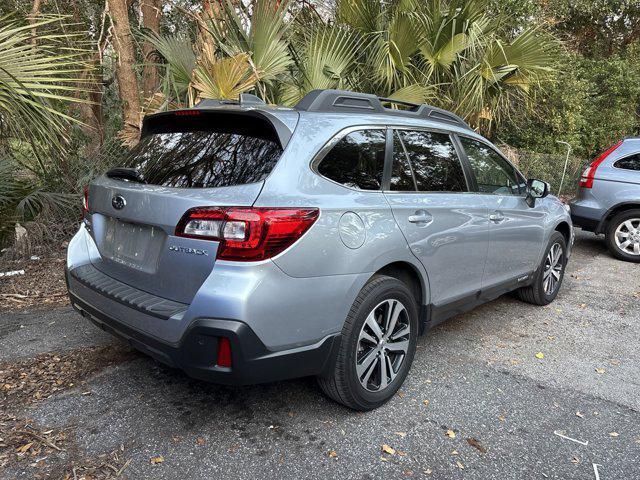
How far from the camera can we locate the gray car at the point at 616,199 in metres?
6.82

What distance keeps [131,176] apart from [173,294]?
78 cm

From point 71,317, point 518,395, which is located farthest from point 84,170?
point 518,395

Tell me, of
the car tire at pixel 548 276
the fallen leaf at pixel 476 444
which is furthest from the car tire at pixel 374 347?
the car tire at pixel 548 276

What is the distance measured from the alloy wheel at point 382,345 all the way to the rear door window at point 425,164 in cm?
→ 75

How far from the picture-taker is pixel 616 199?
6887 mm

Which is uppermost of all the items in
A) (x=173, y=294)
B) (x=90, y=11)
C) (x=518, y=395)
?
(x=90, y=11)

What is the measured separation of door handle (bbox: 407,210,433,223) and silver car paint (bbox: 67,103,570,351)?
0.17 ft

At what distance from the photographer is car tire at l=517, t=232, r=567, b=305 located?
4.70 m

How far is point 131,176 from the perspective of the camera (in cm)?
270

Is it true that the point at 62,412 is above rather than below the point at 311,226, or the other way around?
below

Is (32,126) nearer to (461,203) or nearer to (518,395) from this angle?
(461,203)

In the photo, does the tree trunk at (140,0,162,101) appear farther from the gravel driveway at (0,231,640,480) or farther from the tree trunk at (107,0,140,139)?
the gravel driveway at (0,231,640,480)

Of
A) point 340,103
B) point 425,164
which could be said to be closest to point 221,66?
point 340,103

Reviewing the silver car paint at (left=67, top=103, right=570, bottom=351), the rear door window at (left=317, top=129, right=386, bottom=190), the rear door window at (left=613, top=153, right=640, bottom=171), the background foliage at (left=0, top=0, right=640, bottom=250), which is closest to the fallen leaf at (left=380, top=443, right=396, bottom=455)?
the silver car paint at (left=67, top=103, right=570, bottom=351)
